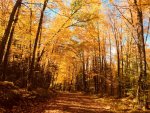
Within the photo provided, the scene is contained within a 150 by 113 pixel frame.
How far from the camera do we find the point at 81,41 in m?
32.2

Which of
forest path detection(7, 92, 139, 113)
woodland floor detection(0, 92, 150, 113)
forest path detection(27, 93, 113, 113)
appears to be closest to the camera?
woodland floor detection(0, 92, 150, 113)

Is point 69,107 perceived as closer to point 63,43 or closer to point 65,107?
point 65,107

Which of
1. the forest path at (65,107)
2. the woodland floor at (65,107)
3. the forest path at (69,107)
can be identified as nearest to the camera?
the woodland floor at (65,107)

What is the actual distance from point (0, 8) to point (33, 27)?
3.15m

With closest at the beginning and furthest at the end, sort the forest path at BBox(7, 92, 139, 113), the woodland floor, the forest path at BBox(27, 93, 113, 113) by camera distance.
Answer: the woodland floor
the forest path at BBox(7, 92, 139, 113)
the forest path at BBox(27, 93, 113, 113)

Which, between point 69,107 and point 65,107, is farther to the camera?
point 69,107

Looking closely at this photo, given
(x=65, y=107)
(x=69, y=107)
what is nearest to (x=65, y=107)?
(x=65, y=107)

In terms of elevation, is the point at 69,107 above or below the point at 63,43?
below

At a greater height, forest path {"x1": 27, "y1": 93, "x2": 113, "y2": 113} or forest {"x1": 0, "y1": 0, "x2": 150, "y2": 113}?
forest {"x1": 0, "y1": 0, "x2": 150, "y2": 113}

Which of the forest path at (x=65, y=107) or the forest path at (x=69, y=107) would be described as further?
the forest path at (x=69, y=107)

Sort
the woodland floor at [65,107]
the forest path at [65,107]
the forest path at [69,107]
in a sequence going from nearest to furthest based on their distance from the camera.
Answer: the woodland floor at [65,107]
the forest path at [65,107]
the forest path at [69,107]

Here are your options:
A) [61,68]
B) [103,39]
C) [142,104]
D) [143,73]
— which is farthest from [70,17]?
[61,68]

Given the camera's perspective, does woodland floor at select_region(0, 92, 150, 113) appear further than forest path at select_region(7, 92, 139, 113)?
No

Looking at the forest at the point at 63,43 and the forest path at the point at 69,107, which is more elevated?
the forest at the point at 63,43
